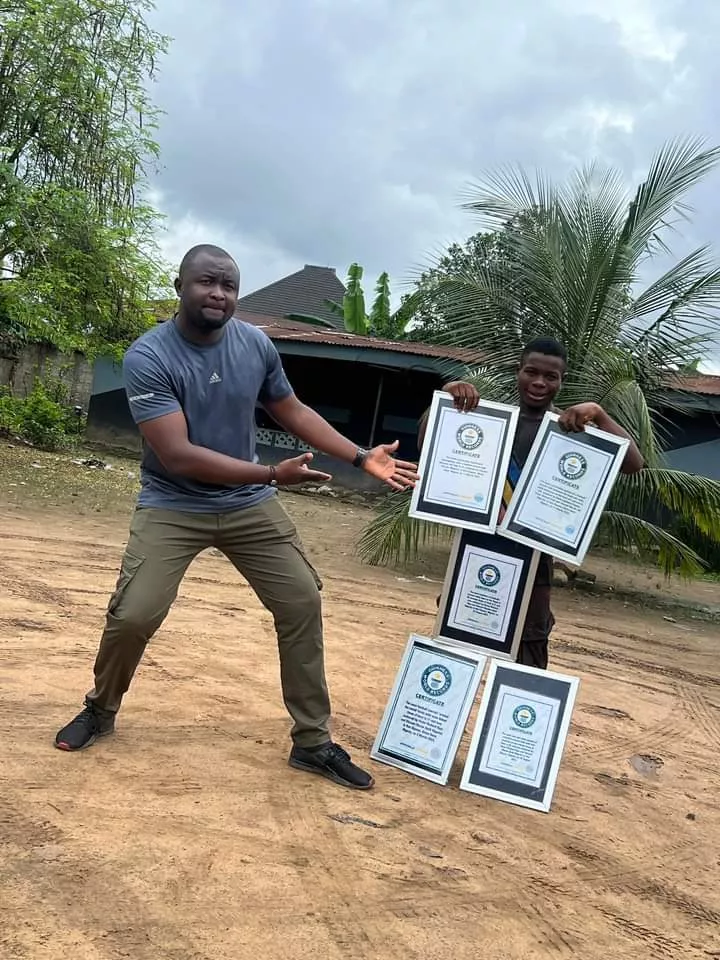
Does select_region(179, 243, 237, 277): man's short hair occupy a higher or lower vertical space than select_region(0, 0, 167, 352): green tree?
lower

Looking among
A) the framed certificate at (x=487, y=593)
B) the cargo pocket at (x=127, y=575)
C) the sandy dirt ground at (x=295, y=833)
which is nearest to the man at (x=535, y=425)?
the framed certificate at (x=487, y=593)

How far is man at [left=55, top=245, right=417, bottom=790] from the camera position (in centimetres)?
303

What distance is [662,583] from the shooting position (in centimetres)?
1123

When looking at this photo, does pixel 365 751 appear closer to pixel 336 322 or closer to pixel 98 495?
pixel 98 495

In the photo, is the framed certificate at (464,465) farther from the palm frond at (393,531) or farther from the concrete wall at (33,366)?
the concrete wall at (33,366)

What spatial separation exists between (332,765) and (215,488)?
3.95ft

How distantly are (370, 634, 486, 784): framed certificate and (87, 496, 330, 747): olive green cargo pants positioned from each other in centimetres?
35

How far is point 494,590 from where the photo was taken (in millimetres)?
3541

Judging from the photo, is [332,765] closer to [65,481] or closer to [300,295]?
[65,481]

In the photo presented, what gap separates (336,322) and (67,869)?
2427 centimetres

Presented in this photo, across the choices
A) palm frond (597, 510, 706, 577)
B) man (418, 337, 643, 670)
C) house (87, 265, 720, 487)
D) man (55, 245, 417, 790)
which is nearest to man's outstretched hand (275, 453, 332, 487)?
man (55, 245, 417, 790)

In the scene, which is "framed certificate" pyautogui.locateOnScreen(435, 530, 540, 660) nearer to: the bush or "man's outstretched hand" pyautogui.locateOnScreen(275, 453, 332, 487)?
"man's outstretched hand" pyautogui.locateOnScreen(275, 453, 332, 487)

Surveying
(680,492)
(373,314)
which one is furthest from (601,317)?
(373,314)

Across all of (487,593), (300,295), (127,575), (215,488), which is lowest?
(127,575)
